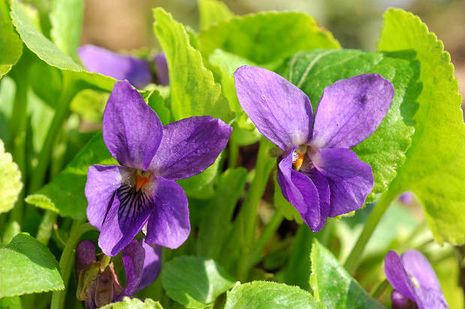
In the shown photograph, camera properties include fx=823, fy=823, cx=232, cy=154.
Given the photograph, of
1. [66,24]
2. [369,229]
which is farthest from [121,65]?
[369,229]

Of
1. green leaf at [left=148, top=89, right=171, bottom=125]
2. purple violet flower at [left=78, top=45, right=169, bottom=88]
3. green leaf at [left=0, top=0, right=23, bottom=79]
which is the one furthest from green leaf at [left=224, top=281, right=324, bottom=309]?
purple violet flower at [left=78, top=45, right=169, bottom=88]

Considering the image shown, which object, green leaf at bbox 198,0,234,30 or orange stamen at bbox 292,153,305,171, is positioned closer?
orange stamen at bbox 292,153,305,171

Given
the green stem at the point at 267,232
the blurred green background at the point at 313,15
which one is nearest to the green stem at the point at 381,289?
the green stem at the point at 267,232

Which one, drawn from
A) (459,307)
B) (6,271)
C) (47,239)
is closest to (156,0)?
(459,307)

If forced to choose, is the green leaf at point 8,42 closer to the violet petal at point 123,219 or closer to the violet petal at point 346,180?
the violet petal at point 123,219

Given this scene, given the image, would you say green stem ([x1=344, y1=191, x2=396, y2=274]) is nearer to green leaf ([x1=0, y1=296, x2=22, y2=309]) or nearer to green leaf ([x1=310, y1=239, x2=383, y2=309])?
green leaf ([x1=310, y1=239, x2=383, y2=309])

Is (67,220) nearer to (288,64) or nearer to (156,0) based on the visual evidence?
(288,64)

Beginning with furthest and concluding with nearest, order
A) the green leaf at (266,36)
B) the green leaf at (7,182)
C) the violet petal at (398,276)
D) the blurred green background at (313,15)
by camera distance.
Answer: the blurred green background at (313,15) → the green leaf at (266,36) → the violet petal at (398,276) → the green leaf at (7,182)
